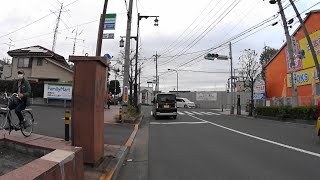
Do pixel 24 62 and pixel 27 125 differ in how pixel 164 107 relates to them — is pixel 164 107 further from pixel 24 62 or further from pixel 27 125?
pixel 24 62

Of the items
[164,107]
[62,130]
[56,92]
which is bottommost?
[62,130]

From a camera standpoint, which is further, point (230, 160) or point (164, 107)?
point (164, 107)

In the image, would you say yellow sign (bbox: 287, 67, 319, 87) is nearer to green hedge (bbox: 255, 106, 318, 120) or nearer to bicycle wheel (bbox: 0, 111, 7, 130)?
green hedge (bbox: 255, 106, 318, 120)

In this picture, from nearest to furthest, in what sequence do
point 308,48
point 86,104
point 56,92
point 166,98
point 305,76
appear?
point 86,104 → point 166,98 → point 308,48 → point 305,76 → point 56,92

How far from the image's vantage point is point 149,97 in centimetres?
8300

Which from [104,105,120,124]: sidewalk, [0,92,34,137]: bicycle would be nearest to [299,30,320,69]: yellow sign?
[104,105,120,124]: sidewalk

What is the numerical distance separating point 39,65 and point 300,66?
92.8 ft

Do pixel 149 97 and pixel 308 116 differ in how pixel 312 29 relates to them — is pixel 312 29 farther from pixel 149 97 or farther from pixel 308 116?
pixel 149 97

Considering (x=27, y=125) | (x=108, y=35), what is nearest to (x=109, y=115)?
(x=108, y=35)

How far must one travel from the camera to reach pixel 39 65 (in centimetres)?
4422

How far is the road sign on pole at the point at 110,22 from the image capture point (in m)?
18.4

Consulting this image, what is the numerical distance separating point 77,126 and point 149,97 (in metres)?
74.8

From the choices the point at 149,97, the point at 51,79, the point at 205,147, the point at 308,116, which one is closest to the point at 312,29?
the point at 308,116

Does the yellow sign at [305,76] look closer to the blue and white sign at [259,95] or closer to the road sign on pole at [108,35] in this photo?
the blue and white sign at [259,95]
